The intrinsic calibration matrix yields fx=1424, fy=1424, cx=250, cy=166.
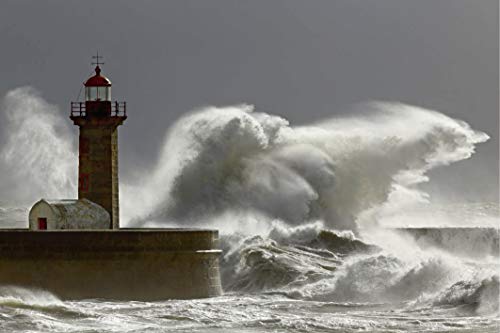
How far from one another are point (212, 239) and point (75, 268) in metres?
2.06

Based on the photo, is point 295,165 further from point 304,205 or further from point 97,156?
point 97,156

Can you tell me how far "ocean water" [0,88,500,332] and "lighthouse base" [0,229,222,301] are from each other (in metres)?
0.21

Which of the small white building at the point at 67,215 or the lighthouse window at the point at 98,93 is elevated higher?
the lighthouse window at the point at 98,93

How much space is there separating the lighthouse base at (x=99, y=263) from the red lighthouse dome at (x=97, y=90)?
9.61 feet

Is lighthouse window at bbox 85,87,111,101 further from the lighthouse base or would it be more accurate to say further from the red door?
the lighthouse base

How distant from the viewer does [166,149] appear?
24.8m

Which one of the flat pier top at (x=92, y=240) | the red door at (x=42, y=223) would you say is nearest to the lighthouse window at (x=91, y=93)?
the red door at (x=42, y=223)

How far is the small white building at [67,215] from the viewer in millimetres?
19438

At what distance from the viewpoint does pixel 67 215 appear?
769 inches

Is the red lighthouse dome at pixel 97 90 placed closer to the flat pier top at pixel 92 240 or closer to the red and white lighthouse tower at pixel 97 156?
the red and white lighthouse tower at pixel 97 156

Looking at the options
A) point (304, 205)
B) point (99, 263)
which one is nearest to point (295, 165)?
point (304, 205)

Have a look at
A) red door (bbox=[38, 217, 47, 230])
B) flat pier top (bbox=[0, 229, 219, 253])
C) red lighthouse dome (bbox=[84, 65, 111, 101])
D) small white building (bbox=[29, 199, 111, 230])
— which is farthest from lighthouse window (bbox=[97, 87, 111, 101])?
flat pier top (bbox=[0, 229, 219, 253])

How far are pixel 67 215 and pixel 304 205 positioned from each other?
6324 mm

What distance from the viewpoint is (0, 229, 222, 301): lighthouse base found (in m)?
17.7
